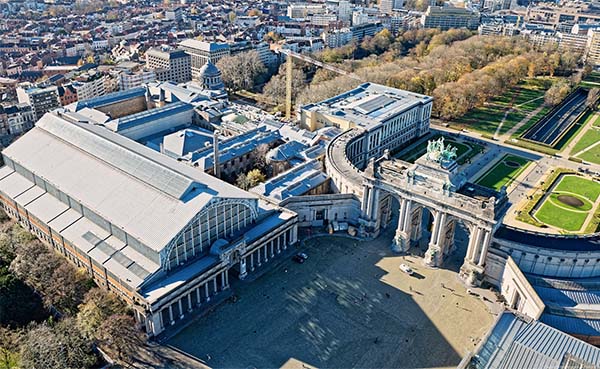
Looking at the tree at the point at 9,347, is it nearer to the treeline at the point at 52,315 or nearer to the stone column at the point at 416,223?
the treeline at the point at 52,315

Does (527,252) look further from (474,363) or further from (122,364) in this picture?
(122,364)

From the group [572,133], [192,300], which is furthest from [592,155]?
[192,300]

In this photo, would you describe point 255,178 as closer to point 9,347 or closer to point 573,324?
point 9,347

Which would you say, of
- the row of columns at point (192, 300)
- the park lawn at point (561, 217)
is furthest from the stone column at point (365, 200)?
the park lawn at point (561, 217)

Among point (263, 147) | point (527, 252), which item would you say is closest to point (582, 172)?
point (527, 252)

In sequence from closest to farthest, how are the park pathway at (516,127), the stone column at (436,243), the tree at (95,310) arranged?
1. the tree at (95,310)
2. the stone column at (436,243)
3. the park pathway at (516,127)

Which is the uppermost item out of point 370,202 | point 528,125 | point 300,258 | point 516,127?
point 370,202
